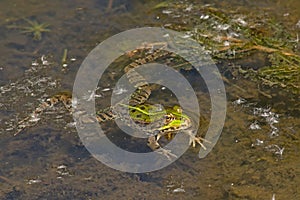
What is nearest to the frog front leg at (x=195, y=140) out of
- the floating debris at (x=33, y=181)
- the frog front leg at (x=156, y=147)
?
the frog front leg at (x=156, y=147)

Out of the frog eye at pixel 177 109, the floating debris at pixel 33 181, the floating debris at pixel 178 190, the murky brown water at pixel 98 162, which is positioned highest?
the frog eye at pixel 177 109

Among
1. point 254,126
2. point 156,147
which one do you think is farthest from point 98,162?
point 254,126

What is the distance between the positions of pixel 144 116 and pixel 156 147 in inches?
13.3

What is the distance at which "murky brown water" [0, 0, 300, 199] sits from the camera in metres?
4.45

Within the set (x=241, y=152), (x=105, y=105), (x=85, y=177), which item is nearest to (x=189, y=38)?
(x=105, y=105)

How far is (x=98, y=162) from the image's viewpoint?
4754 mm

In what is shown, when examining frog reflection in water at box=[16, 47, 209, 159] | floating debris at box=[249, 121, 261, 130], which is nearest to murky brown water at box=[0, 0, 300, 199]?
floating debris at box=[249, 121, 261, 130]

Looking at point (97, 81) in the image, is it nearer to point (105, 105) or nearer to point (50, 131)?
point (105, 105)

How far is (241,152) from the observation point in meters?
4.71

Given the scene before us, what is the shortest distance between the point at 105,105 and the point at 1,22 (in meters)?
2.03

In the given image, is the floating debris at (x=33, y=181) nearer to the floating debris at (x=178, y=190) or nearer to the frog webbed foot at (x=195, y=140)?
the floating debris at (x=178, y=190)

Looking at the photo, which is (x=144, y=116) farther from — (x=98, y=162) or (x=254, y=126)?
(x=254, y=126)

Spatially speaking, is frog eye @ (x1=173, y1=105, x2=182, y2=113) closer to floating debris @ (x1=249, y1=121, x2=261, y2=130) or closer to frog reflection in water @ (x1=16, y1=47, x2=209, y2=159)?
frog reflection in water @ (x1=16, y1=47, x2=209, y2=159)

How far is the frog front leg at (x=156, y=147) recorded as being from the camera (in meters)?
4.76
